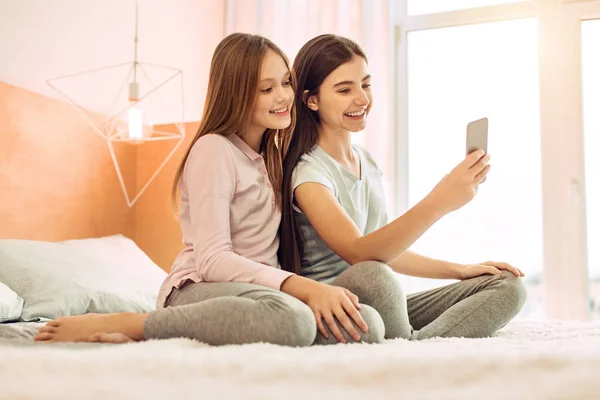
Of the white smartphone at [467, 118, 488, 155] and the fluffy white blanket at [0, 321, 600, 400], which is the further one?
the white smartphone at [467, 118, 488, 155]

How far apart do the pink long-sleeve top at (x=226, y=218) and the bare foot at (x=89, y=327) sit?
0.19m

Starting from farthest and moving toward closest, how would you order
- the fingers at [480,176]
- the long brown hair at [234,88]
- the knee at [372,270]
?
the long brown hair at [234,88]
the fingers at [480,176]
the knee at [372,270]

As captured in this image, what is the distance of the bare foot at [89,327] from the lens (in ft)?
3.59

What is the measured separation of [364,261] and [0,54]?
1449mm

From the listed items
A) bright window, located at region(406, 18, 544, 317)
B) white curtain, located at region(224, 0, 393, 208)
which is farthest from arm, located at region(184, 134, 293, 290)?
bright window, located at region(406, 18, 544, 317)

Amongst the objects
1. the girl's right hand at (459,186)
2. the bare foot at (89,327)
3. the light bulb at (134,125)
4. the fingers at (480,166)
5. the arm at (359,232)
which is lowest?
the bare foot at (89,327)

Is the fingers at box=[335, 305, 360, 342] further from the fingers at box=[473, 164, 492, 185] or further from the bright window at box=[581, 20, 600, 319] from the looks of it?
the bright window at box=[581, 20, 600, 319]

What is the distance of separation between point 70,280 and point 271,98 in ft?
2.38

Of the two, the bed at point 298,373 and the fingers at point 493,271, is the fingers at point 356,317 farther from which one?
the fingers at point 493,271

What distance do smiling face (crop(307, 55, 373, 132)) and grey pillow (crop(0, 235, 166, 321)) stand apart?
758 mm

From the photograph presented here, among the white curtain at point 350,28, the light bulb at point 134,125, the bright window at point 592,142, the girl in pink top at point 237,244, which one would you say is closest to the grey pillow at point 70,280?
the girl in pink top at point 237,244

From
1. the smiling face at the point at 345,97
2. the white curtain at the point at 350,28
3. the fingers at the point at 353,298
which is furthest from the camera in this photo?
the white curtain at the point at 350,28

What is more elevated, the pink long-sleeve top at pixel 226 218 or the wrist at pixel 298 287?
the pink long-sleeve top at pixel 226 218

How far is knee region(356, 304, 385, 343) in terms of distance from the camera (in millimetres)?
1055
